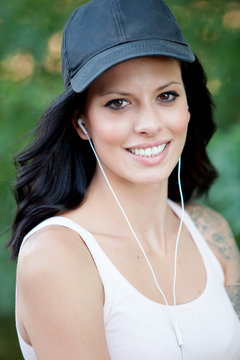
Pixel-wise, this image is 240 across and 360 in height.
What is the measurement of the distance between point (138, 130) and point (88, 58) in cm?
31

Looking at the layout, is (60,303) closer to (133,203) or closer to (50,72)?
(133,203)

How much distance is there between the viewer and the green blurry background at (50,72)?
9.34ft

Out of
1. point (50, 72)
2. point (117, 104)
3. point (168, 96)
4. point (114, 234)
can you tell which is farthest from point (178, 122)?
point (50, 72)

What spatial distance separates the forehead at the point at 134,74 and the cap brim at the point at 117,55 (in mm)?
85

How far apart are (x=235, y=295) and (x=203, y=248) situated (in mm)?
245

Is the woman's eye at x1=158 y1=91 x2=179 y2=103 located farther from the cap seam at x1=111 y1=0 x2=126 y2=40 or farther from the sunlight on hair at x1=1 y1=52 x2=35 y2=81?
the sunlight on hair at x1=1 y1=52 x2=35 y2=81

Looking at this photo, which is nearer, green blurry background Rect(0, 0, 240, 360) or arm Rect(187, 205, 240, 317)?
arm Rect(187, 205, 240, 317)

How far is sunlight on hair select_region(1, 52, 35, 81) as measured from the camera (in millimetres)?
2938

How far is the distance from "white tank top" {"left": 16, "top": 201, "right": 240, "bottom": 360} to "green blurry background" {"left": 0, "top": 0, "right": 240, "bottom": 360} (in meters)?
0.70

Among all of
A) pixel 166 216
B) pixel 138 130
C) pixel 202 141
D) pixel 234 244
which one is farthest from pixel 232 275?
pixel 138 130

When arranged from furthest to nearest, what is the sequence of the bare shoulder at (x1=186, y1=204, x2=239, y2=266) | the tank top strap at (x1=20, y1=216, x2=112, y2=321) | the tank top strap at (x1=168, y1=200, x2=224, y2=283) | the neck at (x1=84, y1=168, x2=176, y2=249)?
the bare shoulder at (x1=186, y1=204, x2=239, y2=266), the tank top strap at (x1=168, y1=200, x2=224, y2=283), the neck at (x1=84, y1=168, x2=176, y2=249), the tank top strap at (x1=20, y1=216, x2=112, y2=321)

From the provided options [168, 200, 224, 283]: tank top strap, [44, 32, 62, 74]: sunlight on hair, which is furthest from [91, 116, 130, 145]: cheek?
[44, 32, 62, 74]: sunlight on hair

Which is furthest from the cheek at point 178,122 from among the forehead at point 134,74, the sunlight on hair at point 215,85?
the sunlight on hair at point 215,85

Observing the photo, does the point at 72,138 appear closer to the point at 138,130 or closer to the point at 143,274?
the point at 138,130
